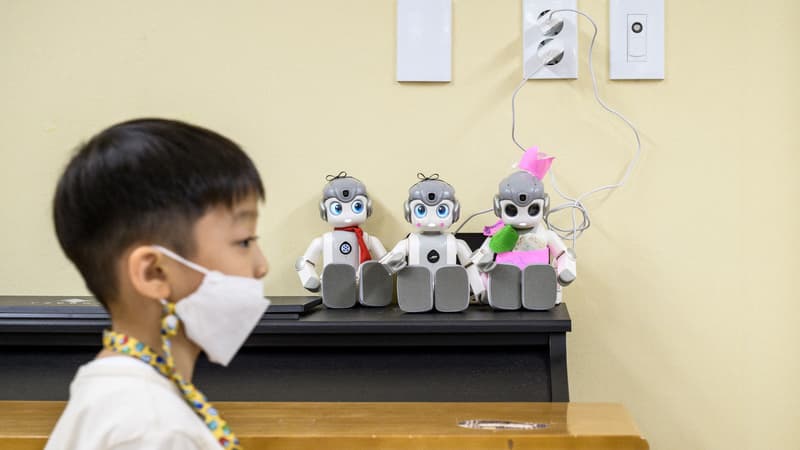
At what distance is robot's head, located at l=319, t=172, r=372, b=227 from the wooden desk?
1.11ft

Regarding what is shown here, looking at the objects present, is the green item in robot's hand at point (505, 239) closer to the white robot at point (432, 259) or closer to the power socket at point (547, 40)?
the white robot at point (432, 259)

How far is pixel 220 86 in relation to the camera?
1454 mm

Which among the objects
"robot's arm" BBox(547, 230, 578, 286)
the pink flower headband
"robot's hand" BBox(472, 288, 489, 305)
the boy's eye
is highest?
the pink flower headband

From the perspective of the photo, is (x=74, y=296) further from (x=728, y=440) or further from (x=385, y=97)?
(x=728, y=440)

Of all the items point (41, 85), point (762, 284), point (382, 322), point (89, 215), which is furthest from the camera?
point (41, 85)

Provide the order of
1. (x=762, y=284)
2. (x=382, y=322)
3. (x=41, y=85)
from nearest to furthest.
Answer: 1. (x=382, y=322)
2. (x=762, y=284)
3. (x=41, y=85)

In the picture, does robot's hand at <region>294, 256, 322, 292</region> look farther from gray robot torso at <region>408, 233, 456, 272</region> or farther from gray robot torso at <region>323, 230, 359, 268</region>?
gray robot torso at <region>408, 233, 456, 272</region>

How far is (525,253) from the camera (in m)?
1.23

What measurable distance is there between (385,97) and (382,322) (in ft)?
1.50

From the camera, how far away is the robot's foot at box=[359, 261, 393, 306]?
1247 millimetres

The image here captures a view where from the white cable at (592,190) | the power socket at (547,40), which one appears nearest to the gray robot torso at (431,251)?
the white cable at (592,190)

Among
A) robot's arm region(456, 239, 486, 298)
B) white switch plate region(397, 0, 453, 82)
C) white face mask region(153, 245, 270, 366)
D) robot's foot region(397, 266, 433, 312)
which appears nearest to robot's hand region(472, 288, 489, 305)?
robot's arm region(456, 239, 486, 298)

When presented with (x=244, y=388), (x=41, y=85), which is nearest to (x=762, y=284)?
(x=244, y=388)

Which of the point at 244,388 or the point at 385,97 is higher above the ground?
the point at 385,97
